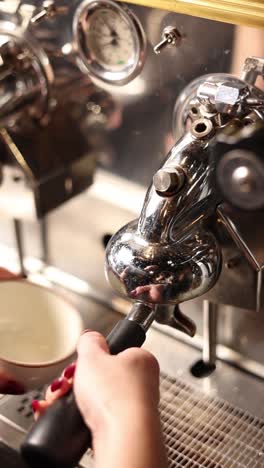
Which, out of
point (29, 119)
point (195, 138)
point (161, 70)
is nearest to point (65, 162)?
point (29, 119)

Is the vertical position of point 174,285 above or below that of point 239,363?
above

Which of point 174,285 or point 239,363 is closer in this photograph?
point 174,285

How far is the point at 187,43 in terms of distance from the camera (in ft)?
2.20

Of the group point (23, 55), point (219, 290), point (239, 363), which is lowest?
A: point (239, 363)

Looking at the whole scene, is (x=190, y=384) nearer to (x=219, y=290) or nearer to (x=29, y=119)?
(x=219, y=290)

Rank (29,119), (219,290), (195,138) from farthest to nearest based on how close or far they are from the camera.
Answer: (29,119)
(219,290)
(195,138)

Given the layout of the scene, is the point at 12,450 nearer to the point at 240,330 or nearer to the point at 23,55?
the point at 240,330

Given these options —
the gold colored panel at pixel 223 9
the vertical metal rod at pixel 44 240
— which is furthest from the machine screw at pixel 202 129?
the vertical metal rod at pixel 44 240

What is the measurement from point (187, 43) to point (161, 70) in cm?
4

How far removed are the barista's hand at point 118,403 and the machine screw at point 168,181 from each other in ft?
0.40

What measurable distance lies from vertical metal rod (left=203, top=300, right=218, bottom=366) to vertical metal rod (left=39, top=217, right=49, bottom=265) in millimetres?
254

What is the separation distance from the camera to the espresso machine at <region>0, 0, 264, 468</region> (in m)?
0.58

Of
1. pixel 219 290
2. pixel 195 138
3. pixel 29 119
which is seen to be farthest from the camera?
pixel 29 119

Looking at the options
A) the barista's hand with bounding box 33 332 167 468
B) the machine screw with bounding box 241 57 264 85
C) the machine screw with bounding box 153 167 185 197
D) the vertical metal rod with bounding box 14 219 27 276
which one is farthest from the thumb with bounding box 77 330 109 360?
the vertical metal rod with bounding box 14 219 27 276
